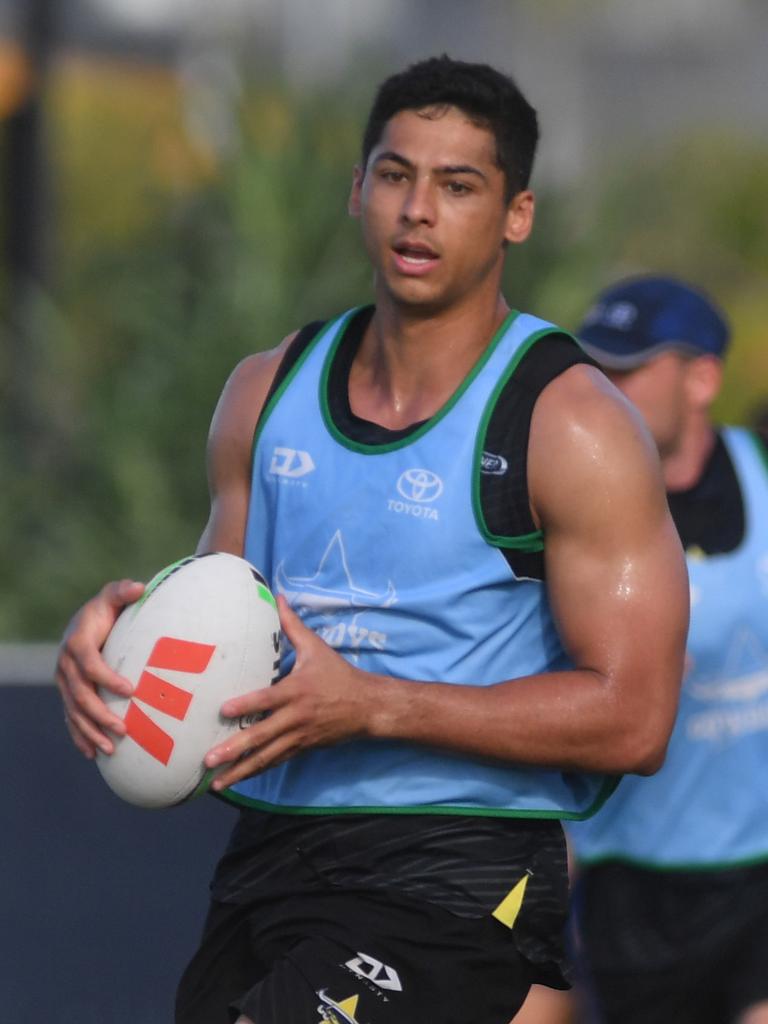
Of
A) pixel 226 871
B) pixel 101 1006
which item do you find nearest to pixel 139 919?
pixel 101 1006

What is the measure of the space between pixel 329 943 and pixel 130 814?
2374mm

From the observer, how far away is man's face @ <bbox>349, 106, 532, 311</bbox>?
3.95 metres

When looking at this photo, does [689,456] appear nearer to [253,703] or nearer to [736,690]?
[736,690]

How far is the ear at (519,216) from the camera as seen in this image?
4086 mm

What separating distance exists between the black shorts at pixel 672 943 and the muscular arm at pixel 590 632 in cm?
170

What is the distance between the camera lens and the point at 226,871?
410cm

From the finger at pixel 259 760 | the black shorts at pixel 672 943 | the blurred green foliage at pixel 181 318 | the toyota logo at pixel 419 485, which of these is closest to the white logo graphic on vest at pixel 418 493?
the toyota logo at pixel 419 485

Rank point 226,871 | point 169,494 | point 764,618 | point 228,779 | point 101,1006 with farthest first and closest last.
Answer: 1. point 169,494
2. point 101,1006
3. point 764,618
4. point 226,871
5. point 228,779

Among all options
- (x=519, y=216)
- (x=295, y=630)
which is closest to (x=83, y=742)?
(x=295, y=630)

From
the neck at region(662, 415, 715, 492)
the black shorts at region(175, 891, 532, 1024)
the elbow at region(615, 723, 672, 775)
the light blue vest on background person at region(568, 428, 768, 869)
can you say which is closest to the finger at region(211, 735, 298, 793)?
the black shorts at region(175, 891, 532, 1024)

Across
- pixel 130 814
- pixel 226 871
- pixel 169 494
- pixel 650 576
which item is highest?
pixel 650 576

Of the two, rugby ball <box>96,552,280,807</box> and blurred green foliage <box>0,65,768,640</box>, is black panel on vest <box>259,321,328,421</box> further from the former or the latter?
blurred green foliage <box>0,65,768,640</box>

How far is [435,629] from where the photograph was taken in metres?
3.85

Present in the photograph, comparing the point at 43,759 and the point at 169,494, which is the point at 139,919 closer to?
the point at 43,759
